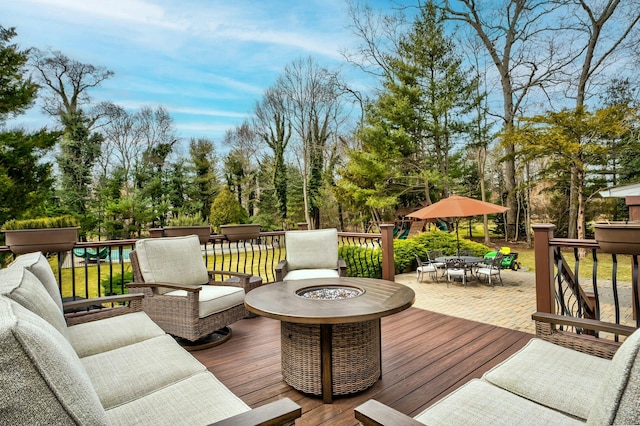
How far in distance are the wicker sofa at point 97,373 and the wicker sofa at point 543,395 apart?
1.96 ft

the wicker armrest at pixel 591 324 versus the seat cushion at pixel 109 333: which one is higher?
the wicker armrest at pixel 591 324

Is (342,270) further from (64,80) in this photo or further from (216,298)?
(64,80)

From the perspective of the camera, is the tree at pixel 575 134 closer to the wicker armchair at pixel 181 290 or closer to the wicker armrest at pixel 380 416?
the wicker armchair at pixel 181 290

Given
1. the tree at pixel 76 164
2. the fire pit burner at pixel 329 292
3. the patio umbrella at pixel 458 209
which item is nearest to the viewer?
the fire pit burner at pixel 329 292

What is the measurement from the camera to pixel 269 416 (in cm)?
109

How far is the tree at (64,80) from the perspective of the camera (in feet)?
45.1

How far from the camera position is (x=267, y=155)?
1867 centimetres

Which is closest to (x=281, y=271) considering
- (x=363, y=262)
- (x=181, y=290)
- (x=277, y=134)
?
(x=181, y=290)

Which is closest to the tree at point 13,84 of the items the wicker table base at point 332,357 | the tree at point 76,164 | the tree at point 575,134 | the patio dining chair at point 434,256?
the tree at point 76,164

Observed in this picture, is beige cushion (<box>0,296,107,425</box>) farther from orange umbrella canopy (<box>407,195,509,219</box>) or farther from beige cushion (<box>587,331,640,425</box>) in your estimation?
orange umbrella canopy (<box>407,195,509,219</box>)

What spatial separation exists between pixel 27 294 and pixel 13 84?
9.94 meters

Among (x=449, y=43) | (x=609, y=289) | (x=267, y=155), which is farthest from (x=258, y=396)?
(x=267, y=155)

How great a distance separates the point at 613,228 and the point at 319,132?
1591 cm

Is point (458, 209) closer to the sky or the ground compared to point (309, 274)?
closer to the sky
